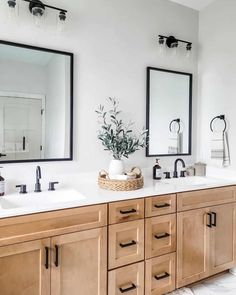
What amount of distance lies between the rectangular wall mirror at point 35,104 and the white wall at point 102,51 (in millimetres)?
72

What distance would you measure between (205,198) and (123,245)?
0.84 metres

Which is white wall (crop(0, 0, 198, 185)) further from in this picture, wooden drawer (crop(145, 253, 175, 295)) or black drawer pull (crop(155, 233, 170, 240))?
wooden drawer (crop(145, 253, 175, 295))

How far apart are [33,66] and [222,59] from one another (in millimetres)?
1855

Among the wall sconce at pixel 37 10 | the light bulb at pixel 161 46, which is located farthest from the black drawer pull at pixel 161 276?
the wall sconce at pixel 37 10

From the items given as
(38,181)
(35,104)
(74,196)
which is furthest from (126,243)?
(35,104)

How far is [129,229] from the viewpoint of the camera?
67.9 inches

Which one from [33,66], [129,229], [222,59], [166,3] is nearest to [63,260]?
[129,229]

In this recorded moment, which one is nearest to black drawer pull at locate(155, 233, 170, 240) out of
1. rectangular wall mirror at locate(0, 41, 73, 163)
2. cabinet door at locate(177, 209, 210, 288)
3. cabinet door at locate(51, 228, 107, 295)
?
cabinet door at locate(177, 209, 210, 288)

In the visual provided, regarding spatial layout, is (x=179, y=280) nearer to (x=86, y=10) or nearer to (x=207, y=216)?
(x=207, y=216)

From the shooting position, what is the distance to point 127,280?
5.73 ft

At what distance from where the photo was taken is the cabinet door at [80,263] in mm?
1496

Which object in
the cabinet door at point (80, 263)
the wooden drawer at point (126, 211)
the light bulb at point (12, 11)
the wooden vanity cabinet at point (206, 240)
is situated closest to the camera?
the cabinet door at point (80, 263)

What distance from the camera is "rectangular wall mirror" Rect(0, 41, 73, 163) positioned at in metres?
1.83

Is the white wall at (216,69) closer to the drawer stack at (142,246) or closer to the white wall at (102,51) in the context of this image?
→ the white wall at (102,51)
